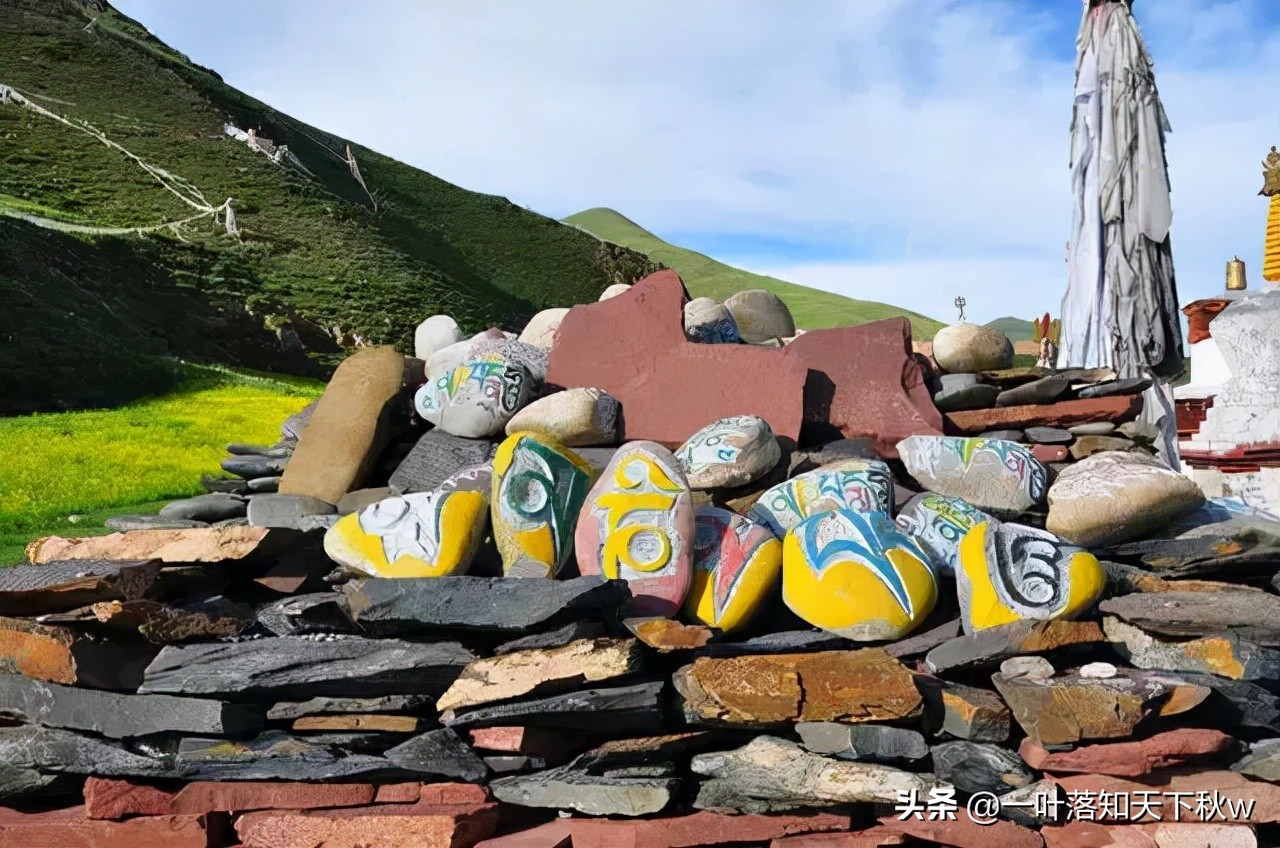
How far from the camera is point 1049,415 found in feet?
14.4

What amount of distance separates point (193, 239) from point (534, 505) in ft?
60.1

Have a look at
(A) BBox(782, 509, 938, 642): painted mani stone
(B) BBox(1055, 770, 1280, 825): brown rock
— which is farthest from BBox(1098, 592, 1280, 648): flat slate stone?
(A) BBox(782, 509, 938, 642): painted mani stone

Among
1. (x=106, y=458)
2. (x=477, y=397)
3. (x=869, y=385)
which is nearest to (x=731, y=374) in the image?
(x=869, y=385)

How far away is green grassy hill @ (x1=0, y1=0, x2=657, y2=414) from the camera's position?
1097 centimetres

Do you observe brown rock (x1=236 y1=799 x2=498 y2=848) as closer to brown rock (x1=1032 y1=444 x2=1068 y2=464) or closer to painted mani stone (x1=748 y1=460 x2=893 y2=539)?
painted mani stone (x1=748 y1=460 x2=893 y2=539)

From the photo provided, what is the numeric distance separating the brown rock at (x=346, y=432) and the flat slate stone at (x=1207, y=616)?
9.24 feet

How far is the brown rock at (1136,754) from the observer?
8.44ft

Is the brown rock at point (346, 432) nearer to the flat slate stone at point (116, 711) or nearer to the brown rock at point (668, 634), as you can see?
the flat slate stone at point (116, 711)

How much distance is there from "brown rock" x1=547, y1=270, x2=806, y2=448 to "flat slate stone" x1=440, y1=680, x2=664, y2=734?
61.7 inches

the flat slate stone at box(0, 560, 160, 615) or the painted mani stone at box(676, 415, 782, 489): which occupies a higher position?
the painted mani stone at box(676, 415, 782, 489)

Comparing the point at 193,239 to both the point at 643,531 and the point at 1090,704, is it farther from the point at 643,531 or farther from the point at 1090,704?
the point at 1090,704

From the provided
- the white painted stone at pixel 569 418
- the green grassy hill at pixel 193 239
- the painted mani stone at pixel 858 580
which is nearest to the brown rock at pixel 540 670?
the painted mani stone at pixel 858 580

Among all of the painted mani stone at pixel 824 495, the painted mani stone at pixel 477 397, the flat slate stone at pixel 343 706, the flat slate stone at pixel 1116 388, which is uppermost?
the flat slate stone at pixel 1116 388

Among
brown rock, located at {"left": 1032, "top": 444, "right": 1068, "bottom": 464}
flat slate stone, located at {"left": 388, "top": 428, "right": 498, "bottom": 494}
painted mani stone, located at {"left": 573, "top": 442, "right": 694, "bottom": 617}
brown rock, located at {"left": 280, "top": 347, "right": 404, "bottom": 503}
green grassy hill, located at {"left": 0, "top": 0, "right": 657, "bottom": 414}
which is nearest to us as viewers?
painted mani stone, located at {"left": 573, "top": 442, "right": 694, "bottom": 617}
